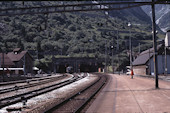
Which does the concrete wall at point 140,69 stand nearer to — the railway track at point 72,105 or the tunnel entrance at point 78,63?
the tunnel entrance at point 78,63

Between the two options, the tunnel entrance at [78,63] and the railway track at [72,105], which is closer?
the railway track at [72,105]

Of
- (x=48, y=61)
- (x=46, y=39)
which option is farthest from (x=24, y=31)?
(x=48, y=61)

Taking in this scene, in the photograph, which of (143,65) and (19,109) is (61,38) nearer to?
(143,65)

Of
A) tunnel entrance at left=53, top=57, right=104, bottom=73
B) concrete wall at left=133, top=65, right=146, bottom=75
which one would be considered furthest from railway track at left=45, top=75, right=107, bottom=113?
tunnel entrance at left=53, top=57, right=104, bottom=73

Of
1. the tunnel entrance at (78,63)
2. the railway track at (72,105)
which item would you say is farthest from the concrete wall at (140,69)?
the railway track at (72,105)

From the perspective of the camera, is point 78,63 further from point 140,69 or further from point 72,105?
point 72,105

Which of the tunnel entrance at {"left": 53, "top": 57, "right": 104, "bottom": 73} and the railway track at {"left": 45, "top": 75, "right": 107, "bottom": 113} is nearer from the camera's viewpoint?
the railway track at {"left": 45, "top": 75, "right": 107, "bottom": 113}

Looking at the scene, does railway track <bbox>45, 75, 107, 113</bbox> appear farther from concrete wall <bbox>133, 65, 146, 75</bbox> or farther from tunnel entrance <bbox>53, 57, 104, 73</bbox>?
tunnel entrance <bbox>53, 57, 104, 73</bbox>

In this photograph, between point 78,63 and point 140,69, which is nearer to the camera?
point 140,69

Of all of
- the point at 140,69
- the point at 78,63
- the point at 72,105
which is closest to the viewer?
the point at 72,105

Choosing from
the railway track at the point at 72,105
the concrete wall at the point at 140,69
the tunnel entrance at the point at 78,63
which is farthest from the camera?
the tunnel entrance at the point at 78,63

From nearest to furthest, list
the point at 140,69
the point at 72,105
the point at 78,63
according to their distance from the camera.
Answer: the point at 72,105, the point at 140,69, the point at 78,63

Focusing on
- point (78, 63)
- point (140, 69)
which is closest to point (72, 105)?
point (140, 69)

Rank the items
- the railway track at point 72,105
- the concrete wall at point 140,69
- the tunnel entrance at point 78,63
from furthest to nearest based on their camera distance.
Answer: the tunnel entrance at point 78,63, the concrete wall at point 140,69, the railway track at point 72,105
